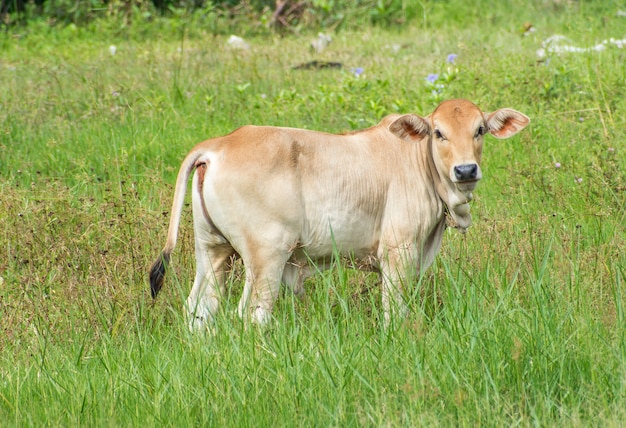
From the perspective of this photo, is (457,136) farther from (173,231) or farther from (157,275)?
(157,275)

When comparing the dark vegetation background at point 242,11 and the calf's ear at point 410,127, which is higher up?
the calf's ear at point 410,127

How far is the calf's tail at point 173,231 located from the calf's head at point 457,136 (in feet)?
3.35

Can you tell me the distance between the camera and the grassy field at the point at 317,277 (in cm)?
382

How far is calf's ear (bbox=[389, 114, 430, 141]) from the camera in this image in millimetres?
5105

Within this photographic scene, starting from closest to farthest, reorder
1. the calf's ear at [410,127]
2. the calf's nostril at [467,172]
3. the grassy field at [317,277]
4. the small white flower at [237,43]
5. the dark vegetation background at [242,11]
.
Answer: the grassy field at [317,277], the calf's nostril at [467,172], the calf's ear at [410,127], the small white flower at [237,43], the dark vegetation background at [242,11]

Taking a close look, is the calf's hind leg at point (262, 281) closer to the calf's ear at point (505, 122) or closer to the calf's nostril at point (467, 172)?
the calf's nostril at point (467, 172)

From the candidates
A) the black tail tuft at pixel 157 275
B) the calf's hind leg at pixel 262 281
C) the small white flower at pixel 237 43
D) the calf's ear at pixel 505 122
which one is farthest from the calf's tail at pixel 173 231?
the small white flower at pixel 237 43

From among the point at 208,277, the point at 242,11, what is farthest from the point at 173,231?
the point at 242,11

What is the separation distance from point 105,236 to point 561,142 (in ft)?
11.3

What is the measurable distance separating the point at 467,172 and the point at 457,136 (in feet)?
0.78

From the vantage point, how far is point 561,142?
24.3 feet

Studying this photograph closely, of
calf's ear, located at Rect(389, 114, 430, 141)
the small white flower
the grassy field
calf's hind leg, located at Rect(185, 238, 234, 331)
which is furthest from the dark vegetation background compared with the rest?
calf's hind leg, located at Rect(185, 238, 234, 331)

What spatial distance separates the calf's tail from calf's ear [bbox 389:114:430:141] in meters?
1.00

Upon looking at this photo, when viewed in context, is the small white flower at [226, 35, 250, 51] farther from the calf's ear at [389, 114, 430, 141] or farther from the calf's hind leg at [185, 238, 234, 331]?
the calf's hind leg at [185, 238, 234, 331]
